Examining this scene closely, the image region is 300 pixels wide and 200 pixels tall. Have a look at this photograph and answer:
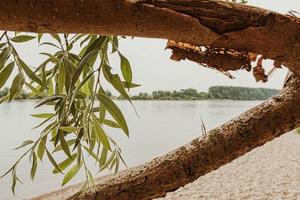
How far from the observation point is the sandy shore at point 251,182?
3.71 m

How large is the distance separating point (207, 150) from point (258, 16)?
0.68 ft

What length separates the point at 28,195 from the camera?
15.1 ft

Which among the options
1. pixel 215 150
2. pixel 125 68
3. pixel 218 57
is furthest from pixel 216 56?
pixel 125 68

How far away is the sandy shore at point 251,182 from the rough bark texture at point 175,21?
324cm

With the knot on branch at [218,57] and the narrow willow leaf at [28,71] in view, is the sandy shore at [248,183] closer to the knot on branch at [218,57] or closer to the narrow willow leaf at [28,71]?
the narrow willow leaf at [28,71]

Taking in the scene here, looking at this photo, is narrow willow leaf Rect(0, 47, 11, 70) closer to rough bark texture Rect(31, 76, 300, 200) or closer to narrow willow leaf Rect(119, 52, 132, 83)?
narrow willow leaf Rect(119, 52, 132, 83)

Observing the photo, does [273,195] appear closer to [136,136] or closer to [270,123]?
[270,123]

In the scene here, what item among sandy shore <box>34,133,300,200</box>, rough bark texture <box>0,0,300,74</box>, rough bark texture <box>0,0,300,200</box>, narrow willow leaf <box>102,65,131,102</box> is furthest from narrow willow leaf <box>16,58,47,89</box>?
sandy shore <box>34,133,300,200</box>

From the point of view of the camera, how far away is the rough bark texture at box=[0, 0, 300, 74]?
1.05ft

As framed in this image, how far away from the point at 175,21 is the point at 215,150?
229 millimetres

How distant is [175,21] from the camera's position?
370 mm

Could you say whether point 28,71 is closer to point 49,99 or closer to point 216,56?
point 49,99

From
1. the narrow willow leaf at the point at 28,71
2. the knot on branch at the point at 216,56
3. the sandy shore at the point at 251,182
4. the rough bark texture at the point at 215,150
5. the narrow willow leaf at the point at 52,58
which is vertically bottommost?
the sandy shore at the point at 251,182

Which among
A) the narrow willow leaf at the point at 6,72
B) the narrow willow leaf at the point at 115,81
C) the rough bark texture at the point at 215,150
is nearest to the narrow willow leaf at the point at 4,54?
the narrow willow leaf at the point at 6,72
